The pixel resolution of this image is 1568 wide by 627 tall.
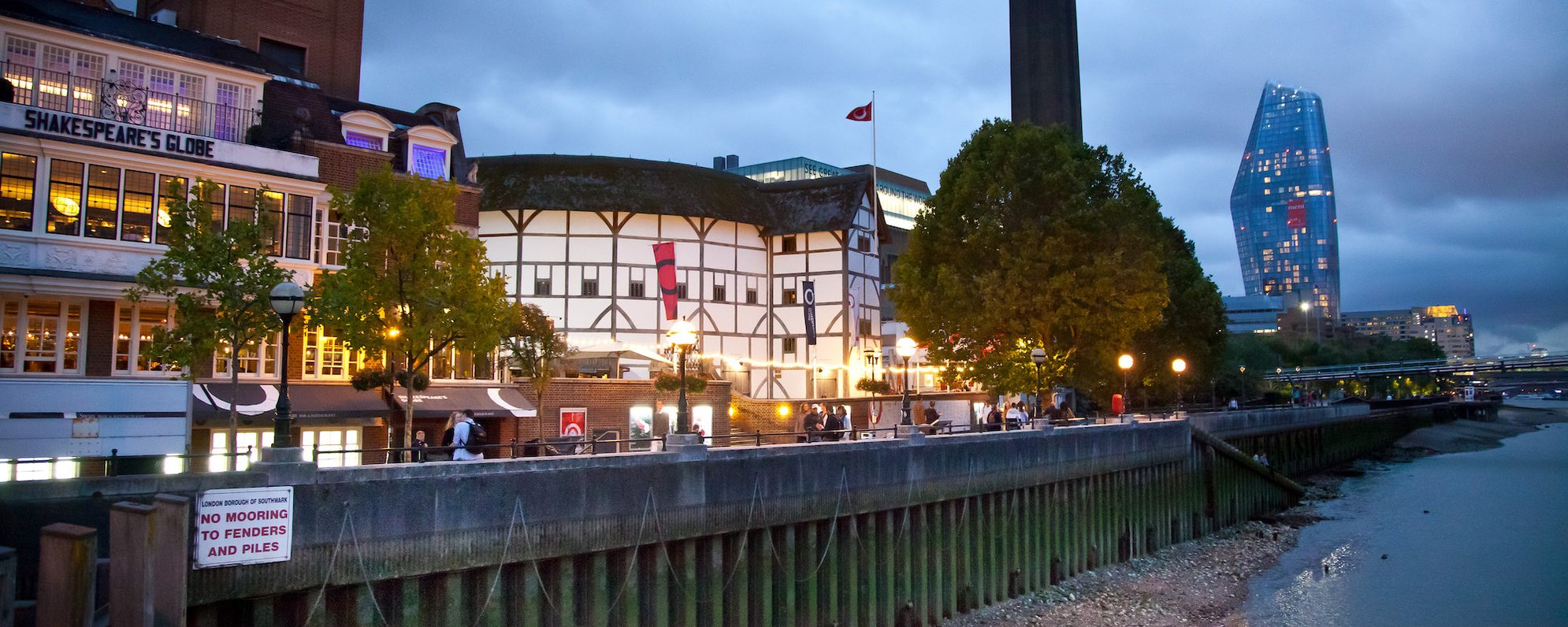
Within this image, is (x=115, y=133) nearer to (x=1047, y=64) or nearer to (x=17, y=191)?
(x=17, y=191)

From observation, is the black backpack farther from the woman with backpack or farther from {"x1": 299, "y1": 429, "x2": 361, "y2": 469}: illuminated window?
{"x1": 299, "y1": 429, "x2": 361, "y2": 469}: illuminated window

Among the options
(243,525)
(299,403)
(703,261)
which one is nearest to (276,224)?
(299,403)

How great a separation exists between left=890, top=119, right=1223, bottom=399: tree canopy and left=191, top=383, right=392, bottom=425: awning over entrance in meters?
21.4

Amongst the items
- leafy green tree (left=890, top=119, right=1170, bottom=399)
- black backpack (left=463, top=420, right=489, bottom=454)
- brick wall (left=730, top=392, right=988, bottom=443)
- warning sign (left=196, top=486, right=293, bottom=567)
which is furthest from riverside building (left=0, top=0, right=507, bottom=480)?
leafy green tree (left=890, top=119, right=1170, bottom=399)

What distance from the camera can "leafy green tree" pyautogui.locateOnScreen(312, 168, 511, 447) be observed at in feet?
74.8

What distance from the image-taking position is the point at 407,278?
76.5ft

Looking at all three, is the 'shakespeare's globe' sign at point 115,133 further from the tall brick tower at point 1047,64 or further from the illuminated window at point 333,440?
the tall brick tower at point 1047,64

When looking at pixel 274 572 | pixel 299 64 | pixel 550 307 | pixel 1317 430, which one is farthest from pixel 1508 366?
pixel 274 572

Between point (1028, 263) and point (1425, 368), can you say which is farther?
point (1425, 368)

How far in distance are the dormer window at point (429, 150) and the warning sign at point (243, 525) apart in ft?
66.4

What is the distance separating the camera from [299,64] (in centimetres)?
3694

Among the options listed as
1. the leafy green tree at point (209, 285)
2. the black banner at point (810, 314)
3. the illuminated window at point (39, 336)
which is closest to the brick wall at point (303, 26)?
the illuminated window at point (39, 336)

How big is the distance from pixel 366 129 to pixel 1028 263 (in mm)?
23667

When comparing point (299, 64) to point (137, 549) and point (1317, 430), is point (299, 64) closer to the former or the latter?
point (137, 549)
